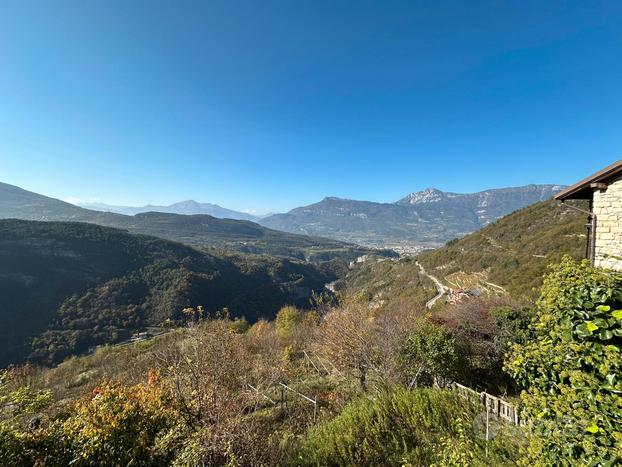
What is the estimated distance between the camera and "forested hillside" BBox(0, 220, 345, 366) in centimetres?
5628

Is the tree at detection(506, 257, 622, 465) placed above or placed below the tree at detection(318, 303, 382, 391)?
above

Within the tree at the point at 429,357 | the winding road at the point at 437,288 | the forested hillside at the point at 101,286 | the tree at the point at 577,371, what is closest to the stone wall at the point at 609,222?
the tree at the point at 429,357

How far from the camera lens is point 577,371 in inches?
95.1

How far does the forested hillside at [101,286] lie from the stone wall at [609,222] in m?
69.5

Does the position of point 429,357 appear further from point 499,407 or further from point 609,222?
point 609,222

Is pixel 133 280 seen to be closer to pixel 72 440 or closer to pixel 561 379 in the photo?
pixel 72 440

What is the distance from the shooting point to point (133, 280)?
259 ft

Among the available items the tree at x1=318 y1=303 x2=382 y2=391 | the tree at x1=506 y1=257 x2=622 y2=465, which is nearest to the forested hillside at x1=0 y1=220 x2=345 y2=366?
the tree at x1=318 y1=303 x2=382 y2=391

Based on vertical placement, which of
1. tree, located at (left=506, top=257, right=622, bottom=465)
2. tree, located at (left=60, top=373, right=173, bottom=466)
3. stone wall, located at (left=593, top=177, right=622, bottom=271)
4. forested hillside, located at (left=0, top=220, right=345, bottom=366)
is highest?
stone wall, located at (left=593, top=177, right=622, bottom=271)

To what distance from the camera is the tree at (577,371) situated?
2.25m

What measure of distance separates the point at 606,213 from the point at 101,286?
9669 centimetres

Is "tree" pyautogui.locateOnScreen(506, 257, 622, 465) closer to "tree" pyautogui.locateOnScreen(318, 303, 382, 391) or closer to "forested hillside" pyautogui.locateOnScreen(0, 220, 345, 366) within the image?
"tree" pyautogui.locateOnScreen(318, 303, 382, 391)

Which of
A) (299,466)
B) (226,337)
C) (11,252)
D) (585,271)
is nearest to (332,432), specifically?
(299,466)

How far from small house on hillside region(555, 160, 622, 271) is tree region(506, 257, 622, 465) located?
6074 mm
